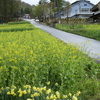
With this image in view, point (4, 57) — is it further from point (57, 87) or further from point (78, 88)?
point (78, 88)

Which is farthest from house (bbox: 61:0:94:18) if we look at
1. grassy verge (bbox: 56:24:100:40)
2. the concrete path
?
the concrete path

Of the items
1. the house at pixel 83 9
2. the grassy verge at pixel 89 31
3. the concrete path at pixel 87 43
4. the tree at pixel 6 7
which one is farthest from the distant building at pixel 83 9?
the concrete path at pixel 87 43

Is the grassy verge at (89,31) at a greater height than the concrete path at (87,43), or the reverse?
the grassy verge at (89,31)

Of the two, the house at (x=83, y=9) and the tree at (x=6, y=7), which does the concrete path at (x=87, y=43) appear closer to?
the house at (x=83, y=9)

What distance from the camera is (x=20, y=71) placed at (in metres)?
3.73

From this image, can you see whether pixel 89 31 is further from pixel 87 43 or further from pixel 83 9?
pixel 83 9

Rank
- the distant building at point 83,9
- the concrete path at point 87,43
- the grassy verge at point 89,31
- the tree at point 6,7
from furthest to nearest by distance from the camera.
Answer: the tree at point 6,7 → the distant building at point 83,9 → the grassy verge at point 89,31 → the concrete path at point 87,43

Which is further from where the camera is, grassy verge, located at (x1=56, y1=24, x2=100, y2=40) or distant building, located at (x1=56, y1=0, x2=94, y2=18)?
distant building, located at (x1=56, y1=0, x2=94, y2=18)

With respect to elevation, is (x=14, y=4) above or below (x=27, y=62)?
above

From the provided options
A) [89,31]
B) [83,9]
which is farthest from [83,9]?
[89,31]

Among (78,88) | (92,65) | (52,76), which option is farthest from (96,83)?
(92,65)

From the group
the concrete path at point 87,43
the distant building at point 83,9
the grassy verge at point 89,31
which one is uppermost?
the distant building at point 83,9

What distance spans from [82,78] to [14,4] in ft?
190

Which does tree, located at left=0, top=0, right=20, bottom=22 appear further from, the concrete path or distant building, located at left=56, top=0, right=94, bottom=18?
the concrete path
